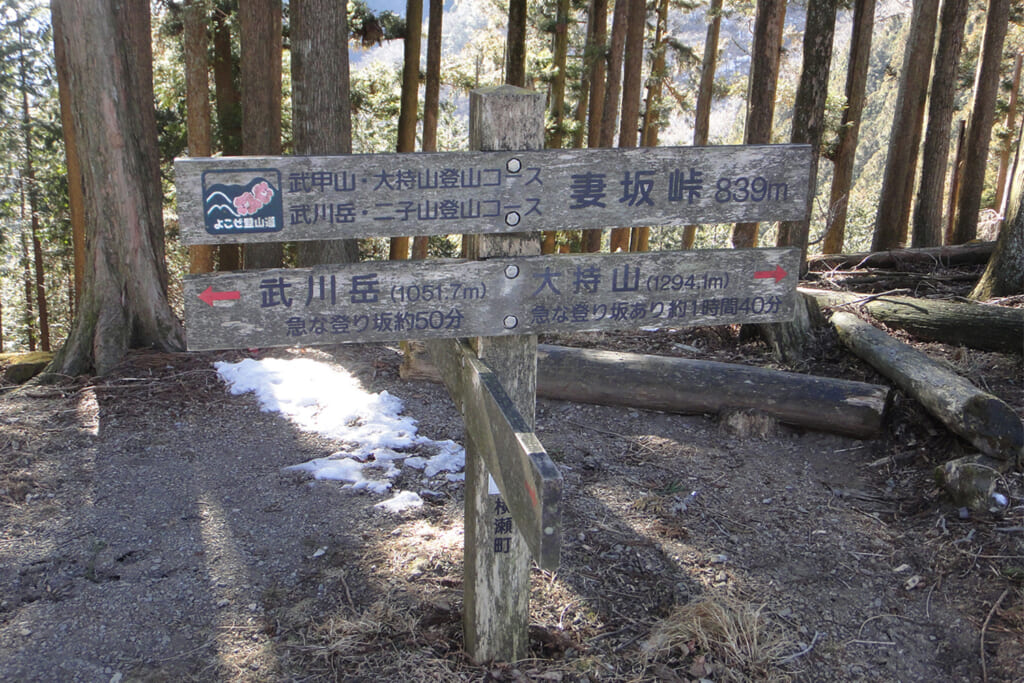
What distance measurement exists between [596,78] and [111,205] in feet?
40.0

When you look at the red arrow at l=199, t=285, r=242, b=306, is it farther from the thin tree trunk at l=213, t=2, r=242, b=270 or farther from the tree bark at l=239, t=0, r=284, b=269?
the thin tree trunk at l=213, t=2, r=242, b=270

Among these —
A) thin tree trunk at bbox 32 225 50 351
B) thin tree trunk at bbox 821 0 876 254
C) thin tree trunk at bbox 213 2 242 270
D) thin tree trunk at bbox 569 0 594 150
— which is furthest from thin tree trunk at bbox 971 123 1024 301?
thin tree trunk at bbox 32 225 50 351

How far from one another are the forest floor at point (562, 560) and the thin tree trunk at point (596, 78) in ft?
33.8

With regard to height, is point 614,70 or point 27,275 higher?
point 614,70

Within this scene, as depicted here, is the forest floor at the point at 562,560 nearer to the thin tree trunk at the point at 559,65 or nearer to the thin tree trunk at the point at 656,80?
the thin tree trunk at the point at 559,65

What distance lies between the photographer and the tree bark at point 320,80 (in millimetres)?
8227

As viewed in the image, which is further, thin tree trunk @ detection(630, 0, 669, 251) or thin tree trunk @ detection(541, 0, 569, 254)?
thin tree trunk @ detection(630, 0, 669, 251)

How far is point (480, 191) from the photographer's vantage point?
102 inches

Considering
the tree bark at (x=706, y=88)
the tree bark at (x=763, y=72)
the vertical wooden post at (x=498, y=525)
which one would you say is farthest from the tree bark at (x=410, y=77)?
the vertical wooden post at (x=498, y=525)

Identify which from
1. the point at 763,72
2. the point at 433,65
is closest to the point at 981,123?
the point at 763,72

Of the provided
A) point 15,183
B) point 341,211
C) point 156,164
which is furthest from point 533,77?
point 341,211

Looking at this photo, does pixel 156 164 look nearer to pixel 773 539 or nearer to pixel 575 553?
pixel 575 553

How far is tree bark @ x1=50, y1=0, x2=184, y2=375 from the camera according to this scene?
6816 millimetres

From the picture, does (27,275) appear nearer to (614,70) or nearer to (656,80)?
(614,70)
